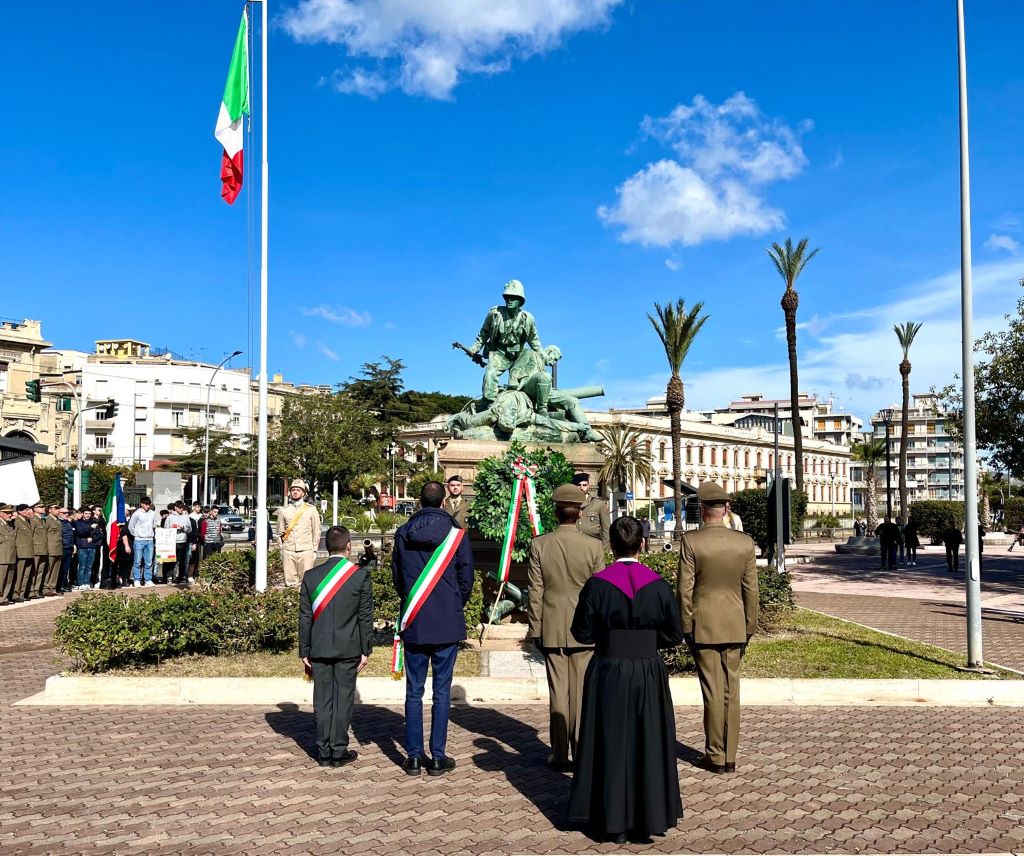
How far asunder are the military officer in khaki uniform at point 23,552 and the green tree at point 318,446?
27.3 meters

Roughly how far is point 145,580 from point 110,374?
70.0m

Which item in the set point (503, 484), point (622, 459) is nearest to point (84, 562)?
point (503, 484)

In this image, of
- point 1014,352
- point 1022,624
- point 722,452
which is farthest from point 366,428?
point 722,452

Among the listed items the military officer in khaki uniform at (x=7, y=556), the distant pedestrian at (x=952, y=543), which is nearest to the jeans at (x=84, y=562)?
the military officer in khaki uniform at (x=7, y=556)

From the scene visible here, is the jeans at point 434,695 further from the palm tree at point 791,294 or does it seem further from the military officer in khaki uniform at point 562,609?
the palm tree at point 791,294

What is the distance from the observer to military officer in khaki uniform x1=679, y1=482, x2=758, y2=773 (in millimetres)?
6445

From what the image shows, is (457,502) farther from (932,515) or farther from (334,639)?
(932,515)

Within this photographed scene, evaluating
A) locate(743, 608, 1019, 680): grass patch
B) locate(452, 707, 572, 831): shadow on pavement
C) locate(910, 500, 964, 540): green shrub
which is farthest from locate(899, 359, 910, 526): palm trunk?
locate(452, 707, 572, 831): shadow on pavement

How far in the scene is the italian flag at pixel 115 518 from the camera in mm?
20016

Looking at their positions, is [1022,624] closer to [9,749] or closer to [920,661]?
[920,661]

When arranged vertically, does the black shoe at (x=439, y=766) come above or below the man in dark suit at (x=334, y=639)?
below

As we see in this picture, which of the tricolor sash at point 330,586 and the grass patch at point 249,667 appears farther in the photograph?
the grass patch at point 249,667

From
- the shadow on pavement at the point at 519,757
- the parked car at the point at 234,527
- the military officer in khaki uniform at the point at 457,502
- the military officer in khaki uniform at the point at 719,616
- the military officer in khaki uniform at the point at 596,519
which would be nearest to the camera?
the shadow on pavement at the point at 519,757

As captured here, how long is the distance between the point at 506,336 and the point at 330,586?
8.07 metres
